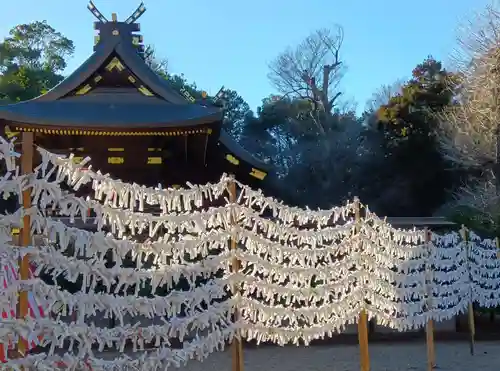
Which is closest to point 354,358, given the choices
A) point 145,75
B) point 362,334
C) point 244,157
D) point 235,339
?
point 362,334

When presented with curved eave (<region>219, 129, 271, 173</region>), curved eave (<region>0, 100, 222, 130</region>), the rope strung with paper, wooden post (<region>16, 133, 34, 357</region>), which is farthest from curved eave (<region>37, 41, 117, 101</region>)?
wooden post (<region>16, 133, 34, 357</region>)

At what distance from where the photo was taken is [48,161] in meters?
2.65

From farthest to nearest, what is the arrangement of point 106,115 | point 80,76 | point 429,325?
point 80,76 < point 106,115 < point 429,325

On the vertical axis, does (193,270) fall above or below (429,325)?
above

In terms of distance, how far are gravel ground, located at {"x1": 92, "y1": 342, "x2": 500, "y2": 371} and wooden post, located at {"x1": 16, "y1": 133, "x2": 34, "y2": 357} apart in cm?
353

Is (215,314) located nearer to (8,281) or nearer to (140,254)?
(140,254)

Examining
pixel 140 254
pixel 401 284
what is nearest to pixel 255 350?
pixel 401 284

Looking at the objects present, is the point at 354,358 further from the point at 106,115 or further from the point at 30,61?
the point at 30,61

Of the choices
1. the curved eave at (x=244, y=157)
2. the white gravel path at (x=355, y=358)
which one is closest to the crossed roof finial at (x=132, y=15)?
the curved eave at (x=244, y=157)

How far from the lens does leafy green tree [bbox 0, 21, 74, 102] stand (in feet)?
77.2

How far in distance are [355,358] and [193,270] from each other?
4032 millimetres

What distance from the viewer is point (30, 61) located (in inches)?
1155

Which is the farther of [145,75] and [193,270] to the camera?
[145,75]

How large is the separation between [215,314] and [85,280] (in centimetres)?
111
